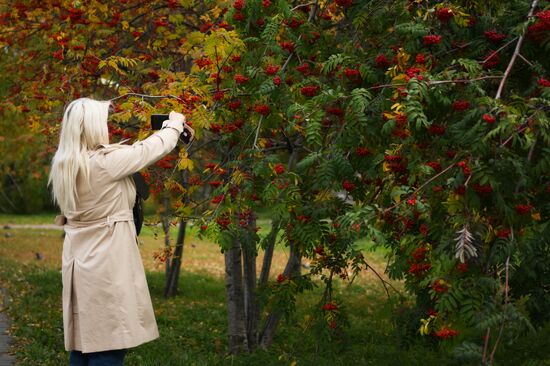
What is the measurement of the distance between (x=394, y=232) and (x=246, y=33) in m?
1.80

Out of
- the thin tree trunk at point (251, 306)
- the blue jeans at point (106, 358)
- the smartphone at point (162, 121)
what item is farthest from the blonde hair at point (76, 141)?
the thin tree trunk at point (251, 306)

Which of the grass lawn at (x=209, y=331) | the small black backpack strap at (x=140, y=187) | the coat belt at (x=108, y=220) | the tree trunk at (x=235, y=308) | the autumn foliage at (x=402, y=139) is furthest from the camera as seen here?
the tree trunk at (x=235, y=308)

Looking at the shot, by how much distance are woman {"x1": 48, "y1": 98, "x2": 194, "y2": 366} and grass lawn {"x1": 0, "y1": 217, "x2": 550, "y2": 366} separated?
1.28m

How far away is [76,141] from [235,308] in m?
4.95

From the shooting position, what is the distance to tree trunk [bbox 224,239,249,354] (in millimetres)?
8391

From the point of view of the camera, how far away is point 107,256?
3887 mm

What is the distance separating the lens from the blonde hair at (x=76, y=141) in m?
3.80

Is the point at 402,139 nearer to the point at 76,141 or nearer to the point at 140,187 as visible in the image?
the point at 140,187

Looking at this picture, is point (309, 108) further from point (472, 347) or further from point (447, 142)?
point (472, 347)

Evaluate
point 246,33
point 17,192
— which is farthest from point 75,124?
point 17,192

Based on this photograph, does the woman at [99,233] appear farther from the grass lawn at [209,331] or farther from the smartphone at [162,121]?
the grass lawn at [209,331]

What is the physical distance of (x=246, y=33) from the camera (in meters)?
5.30

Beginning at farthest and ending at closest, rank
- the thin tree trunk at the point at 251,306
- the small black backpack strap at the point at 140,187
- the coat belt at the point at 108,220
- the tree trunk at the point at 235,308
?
1. the thin tree trunk at the point at 251,306
2. the tree trunk at the point at 235,308
3. the small black backpack strap at the point at 140,187
4. the coat belt at the point at 108,220

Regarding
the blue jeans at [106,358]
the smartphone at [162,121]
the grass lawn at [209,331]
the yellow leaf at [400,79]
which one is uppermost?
the yellow leaf at [400,79]
